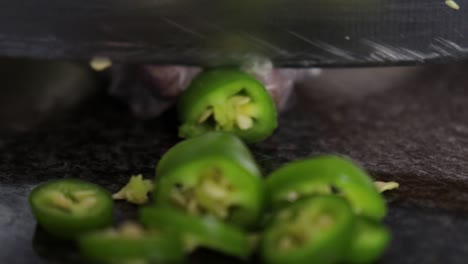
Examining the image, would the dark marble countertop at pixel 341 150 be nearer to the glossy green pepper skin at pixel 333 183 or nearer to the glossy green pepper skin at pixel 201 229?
the glossy green pepper skin at pixel 333 183

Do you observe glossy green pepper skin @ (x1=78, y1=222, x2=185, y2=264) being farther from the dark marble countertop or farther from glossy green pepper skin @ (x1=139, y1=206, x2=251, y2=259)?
the dark marble countertop

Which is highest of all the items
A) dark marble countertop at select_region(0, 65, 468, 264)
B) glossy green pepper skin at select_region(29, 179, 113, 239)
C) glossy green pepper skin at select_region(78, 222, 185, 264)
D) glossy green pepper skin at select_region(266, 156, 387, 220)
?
glossy green pepper skin at select_region(266, 156, 387, 220)

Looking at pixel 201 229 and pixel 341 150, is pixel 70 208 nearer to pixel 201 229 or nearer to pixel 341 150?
pixel 201 229

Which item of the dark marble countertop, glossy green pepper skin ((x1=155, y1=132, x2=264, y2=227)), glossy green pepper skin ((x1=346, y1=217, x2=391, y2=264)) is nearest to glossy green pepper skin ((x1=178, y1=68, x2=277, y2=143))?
the dark marble countertop

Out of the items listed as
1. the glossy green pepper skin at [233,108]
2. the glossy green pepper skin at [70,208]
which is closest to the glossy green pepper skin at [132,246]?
the glossy green pepper skin at [70,208]

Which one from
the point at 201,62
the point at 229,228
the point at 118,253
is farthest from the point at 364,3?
the point at 118,253

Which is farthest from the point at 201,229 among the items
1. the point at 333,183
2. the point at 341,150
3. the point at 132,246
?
the point at 341,150
